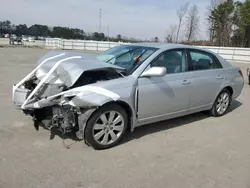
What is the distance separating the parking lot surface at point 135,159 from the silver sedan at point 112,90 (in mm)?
286

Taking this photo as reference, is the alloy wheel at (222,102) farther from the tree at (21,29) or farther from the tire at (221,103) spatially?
the tree at (21,29)

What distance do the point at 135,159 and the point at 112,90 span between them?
1.01 metres

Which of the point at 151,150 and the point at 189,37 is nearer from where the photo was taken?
the point at 151,150

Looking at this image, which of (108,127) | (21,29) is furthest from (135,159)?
(21,29)

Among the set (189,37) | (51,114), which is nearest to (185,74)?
(51,114)

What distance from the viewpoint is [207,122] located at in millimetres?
5293

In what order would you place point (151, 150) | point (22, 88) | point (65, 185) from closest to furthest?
point (65, 185)
point (151, 150)
point (22, 88)

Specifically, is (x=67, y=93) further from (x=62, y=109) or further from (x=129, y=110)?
(x=129, y=110)

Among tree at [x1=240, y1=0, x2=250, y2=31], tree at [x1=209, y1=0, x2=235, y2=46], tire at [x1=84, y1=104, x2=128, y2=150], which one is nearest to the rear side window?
tire at [x1=84, y1=104, x2=128, y2=150]

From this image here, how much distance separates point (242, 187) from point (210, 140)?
4.50 feet

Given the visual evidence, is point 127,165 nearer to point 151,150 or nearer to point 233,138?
point 151,150

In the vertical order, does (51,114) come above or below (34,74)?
below

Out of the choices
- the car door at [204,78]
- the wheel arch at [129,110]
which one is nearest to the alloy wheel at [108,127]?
the wheel arch at [129,110]

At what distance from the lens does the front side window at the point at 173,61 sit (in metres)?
4.32
